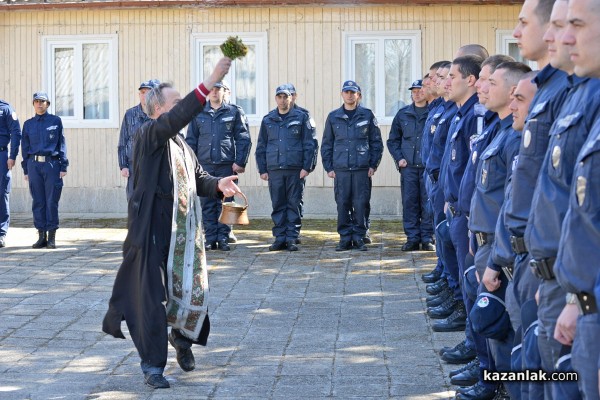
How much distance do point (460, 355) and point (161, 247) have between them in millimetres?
2325

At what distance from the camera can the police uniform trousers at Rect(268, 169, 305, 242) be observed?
15.6 m

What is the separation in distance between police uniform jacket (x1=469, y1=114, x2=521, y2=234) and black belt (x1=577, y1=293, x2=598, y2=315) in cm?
229

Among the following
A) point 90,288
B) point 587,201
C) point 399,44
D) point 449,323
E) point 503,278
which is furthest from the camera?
point 399,44

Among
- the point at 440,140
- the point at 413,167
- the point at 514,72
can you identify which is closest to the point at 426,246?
the point at 413,167

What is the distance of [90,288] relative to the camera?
12.0 m

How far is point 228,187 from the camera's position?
25.4 feet

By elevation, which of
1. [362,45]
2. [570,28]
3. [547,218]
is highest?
[362,45]

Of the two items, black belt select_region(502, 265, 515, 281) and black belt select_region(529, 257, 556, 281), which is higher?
black belt select_region(529, 257, 556, 281)

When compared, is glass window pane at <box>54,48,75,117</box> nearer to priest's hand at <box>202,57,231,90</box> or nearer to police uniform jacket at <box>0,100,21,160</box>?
police uniform jacket at <box>0,100,21,160</box>

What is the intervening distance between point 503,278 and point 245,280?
6811 millimetres

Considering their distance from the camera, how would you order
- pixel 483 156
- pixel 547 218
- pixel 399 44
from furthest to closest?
pixel 399 44
pixel 483 156
pixel 547 218

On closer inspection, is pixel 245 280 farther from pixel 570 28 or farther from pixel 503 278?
pixel 570 28

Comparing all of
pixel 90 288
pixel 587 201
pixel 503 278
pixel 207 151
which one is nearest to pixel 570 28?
pixel 587 201

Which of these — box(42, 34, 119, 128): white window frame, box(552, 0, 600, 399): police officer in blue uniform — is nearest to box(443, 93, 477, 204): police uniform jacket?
box(552, 0, 600, 399): police officer in blue uniform
